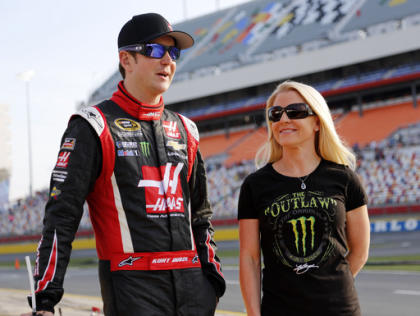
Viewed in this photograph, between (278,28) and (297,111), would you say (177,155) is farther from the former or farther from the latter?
(278,28)

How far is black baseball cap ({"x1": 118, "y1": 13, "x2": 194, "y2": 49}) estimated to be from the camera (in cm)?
280

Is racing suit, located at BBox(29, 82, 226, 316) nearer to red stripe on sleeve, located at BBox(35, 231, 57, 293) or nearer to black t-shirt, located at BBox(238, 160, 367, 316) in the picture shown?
red stripe on sleeve, located at BBox(35, 231, 57, 293)

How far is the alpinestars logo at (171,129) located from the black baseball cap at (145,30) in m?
0.44

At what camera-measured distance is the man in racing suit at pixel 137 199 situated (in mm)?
2500

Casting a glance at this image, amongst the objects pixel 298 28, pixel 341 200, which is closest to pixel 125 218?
pixel 341 200

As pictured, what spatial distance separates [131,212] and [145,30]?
0.94 m

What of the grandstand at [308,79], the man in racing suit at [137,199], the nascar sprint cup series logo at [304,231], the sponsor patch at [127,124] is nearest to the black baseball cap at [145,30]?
the man in racing suit at [137,199]

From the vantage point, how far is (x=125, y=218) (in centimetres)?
261

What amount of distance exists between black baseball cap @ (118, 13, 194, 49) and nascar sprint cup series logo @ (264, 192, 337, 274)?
1.06 metres

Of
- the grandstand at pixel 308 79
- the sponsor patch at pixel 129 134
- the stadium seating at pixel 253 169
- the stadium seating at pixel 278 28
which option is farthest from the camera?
the stadium seating at pixel 278 28

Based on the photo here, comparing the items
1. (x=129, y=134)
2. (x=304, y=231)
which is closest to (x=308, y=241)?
(x=304, y=231)

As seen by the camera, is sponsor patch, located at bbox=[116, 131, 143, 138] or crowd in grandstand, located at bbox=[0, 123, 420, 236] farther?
crowd in grandstand, located at bbox=[0, 123, 420, 236]

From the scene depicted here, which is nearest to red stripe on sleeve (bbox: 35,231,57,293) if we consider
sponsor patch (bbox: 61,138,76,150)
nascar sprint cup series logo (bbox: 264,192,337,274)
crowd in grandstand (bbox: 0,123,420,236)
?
sponsor patch (bbox: 61,138,76,150)

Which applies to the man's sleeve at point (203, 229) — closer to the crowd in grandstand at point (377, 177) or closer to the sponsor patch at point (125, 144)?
the sponsor patch at point (125, 144)
